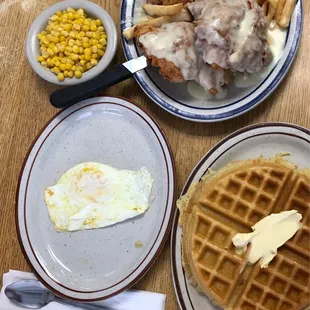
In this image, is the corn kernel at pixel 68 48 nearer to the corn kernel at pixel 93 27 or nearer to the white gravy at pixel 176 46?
the corn kernel at pixel 93 27

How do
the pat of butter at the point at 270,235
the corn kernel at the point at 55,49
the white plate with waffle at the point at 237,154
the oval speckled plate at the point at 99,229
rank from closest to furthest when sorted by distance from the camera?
the pat of butter at the point at 270,235 → the white plate with waffle at the point at 237,154 → the oval speckled plate at the point at 99,229 → the corn kernel at the point at 55,49

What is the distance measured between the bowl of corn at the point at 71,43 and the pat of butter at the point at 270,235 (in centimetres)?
103

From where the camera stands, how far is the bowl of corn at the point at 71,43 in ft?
7.89

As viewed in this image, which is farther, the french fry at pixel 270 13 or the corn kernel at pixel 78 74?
the corn kernel at pixel 78 74

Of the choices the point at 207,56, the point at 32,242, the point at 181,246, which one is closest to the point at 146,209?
the point at 181,246

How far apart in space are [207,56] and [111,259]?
1.01 metres

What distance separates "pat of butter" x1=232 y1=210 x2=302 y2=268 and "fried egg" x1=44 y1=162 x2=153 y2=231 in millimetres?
567

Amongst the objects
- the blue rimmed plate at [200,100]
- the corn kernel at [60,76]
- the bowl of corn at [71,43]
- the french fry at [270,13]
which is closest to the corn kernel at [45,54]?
the bowl of corn at [71,43]

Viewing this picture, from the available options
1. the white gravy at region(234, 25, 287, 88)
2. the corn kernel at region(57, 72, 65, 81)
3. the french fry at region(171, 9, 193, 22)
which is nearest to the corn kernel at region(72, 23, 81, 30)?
the corn kernel at region(57, 72, 65, 81)

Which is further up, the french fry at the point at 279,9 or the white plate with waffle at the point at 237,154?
the french fry at the point at 279,9

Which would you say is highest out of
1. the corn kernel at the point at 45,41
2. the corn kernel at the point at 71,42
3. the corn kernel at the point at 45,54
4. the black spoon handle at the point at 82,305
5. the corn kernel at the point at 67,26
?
the corn kernel at the point at 67,26

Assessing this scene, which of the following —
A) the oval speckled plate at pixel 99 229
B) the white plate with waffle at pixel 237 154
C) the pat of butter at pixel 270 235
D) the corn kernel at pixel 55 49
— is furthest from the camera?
the corn kernel at pixel 55 49

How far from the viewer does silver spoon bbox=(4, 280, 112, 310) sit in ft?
7.88

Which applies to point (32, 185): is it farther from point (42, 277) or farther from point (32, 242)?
point (42, 277)
